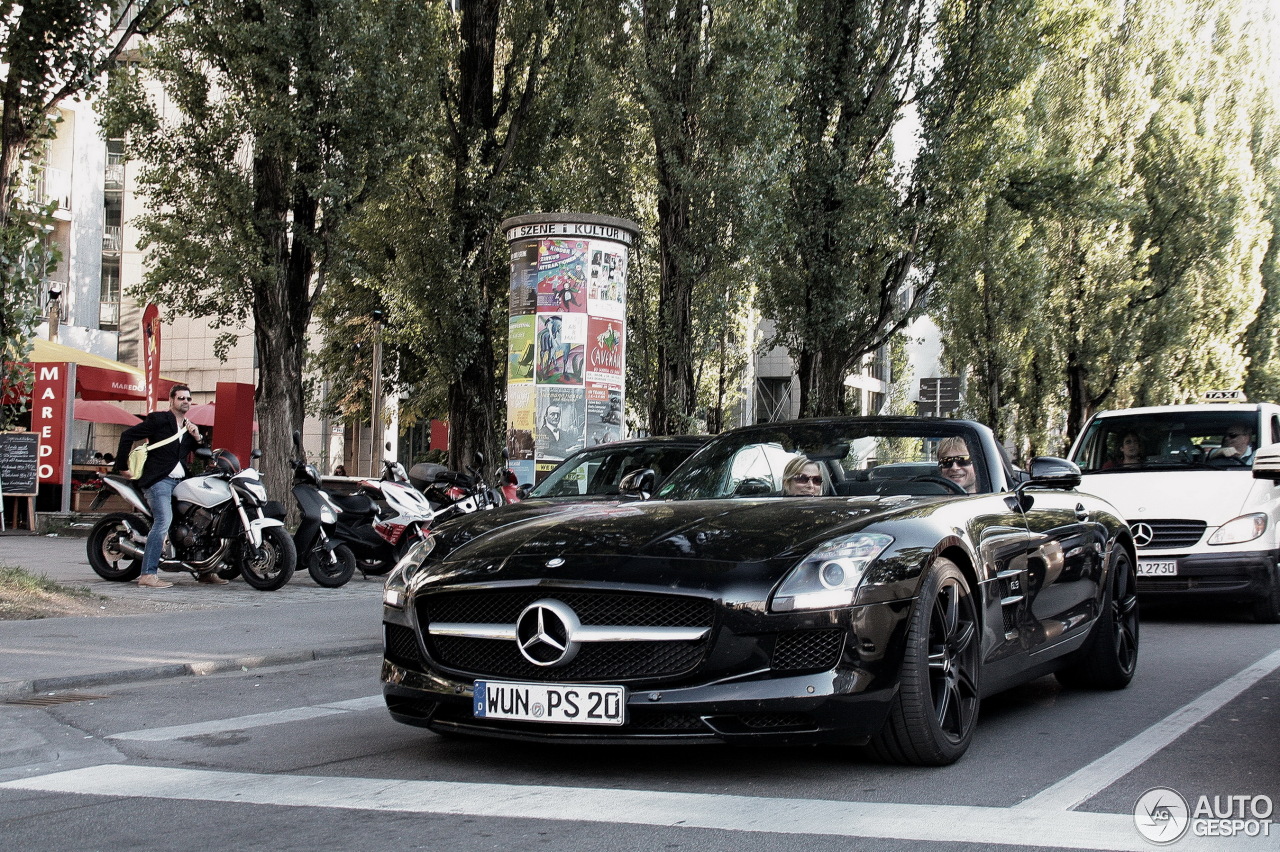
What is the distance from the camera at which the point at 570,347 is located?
671 inches

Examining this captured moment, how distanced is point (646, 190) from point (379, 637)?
13311 millimetres

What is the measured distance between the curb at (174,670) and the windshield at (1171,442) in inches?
262

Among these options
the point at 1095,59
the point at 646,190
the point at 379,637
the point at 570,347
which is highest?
the point at 1095,59

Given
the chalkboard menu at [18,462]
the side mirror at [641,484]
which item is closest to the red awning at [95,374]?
the chalkboard menu at [18,462]

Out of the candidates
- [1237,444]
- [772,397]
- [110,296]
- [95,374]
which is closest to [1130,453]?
[1237,444]

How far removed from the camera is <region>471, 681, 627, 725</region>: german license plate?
15.5 feet

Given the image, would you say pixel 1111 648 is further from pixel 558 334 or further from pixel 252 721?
pixel 558 334

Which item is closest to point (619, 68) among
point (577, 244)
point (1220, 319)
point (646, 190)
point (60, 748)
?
point (646, 190)

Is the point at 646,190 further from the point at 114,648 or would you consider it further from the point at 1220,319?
the point at 1220,319

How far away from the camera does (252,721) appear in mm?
6523

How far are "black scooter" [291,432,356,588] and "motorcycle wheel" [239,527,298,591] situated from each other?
1.40 feet

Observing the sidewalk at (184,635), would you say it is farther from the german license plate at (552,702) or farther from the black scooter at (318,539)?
the german license plate at (552,702)

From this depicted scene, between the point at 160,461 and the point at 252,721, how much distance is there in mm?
6610

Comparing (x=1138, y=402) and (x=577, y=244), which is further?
(x=1138, y=402)
